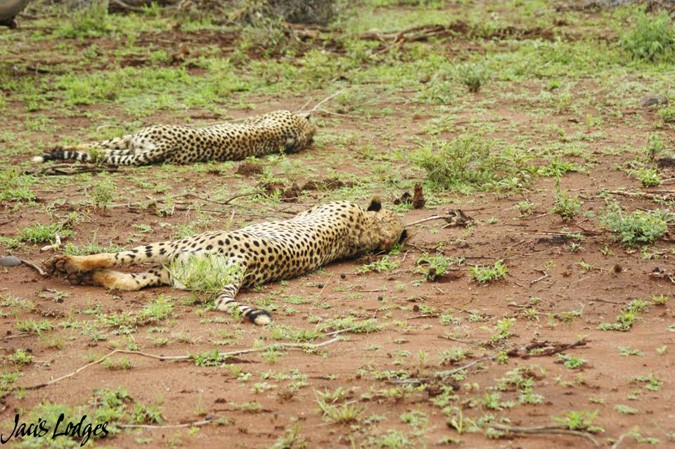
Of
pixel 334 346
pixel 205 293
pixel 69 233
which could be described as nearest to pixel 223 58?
pixel 69 233

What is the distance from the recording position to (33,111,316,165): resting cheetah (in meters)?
10.0

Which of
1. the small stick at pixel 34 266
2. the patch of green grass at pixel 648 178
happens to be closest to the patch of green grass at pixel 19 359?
the small stick at pixel 34 266

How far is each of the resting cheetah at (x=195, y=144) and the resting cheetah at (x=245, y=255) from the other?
112 inches

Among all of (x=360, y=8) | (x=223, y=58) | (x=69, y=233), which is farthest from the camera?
(x=360, y=8)

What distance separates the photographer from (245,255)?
6.77 metres

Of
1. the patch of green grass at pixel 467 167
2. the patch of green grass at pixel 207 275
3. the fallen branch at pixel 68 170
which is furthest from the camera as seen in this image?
the fallen branch at pixel 68 170

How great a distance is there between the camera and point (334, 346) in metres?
5.66

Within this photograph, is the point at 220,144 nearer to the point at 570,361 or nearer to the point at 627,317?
the point at 627,317

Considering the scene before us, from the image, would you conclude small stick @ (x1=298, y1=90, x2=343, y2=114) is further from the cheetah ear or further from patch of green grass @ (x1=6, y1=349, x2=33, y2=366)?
patch of green grass @ (x1=6, y1=349, x2=33, y2=366)

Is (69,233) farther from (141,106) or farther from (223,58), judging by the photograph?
(223,58)

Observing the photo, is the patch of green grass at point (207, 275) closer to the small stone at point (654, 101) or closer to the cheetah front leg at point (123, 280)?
the cheetah front leg at point (123, 280)

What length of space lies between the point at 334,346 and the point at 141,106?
715cm

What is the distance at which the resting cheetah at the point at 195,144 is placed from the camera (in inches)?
395

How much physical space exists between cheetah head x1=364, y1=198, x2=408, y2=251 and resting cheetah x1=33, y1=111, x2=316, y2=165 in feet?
9.68
